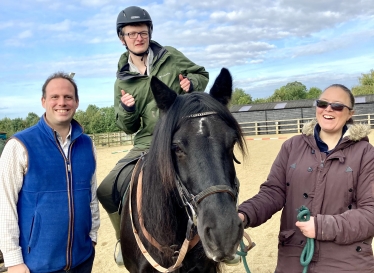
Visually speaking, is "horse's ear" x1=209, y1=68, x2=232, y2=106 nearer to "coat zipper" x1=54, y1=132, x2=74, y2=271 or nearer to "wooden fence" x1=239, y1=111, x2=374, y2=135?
"coat zipper" x1=54, y1=132, x2=74, y2=271

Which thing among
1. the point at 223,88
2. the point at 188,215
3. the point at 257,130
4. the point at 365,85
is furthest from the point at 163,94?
the point at 365,85

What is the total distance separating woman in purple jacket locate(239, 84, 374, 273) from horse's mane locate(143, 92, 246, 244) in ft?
1.67

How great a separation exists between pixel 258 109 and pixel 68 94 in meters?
30.8

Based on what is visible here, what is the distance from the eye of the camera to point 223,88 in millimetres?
2645

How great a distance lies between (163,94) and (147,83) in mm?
1187

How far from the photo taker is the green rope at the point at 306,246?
92.4 inches

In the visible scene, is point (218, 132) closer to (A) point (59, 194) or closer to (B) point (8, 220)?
(A) point (59, 194)

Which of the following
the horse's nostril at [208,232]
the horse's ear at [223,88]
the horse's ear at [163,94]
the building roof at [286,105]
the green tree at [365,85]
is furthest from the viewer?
the green tree at [365,85]

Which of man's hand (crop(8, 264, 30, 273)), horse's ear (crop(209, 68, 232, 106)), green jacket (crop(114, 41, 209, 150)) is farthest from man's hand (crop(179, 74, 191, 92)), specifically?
man's hand (crop(8, 264, 30, 273))

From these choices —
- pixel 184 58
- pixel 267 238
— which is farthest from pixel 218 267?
pixel 267 238

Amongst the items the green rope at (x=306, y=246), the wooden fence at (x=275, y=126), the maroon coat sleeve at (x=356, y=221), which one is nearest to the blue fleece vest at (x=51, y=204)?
the green rope at (x=306, y=246)

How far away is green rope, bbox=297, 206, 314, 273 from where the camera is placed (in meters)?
2.35

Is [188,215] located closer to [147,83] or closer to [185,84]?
[185,84]

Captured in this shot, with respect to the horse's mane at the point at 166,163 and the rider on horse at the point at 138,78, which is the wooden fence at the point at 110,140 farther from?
the horse's mane at the point at 166,163
